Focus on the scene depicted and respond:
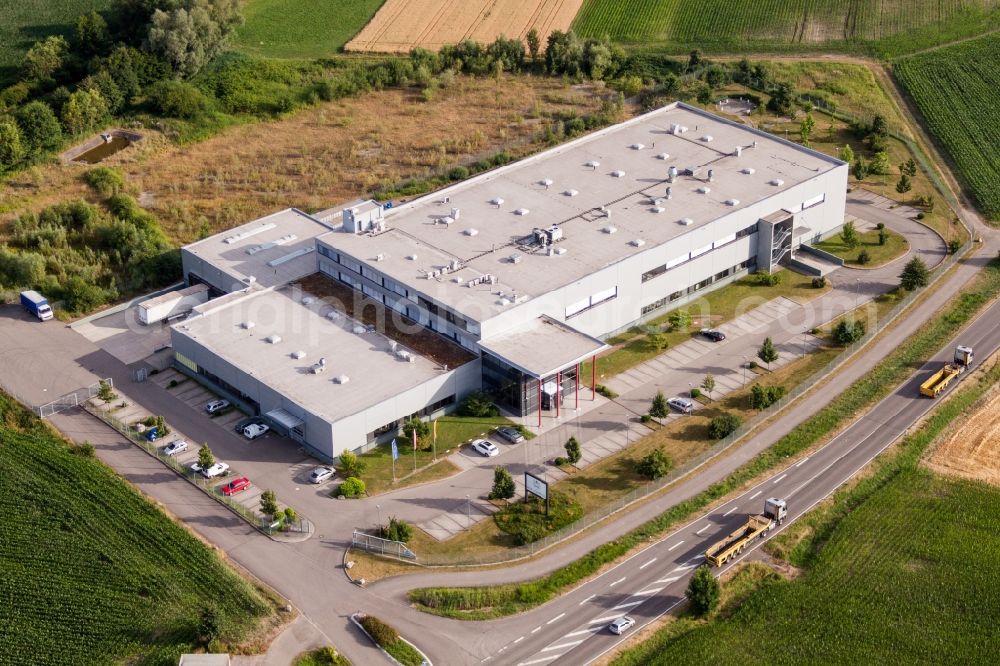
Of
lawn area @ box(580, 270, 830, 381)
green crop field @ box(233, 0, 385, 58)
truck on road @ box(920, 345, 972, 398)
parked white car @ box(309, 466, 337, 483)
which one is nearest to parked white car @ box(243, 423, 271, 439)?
parked white car @ box(309, 466, 337, 483)

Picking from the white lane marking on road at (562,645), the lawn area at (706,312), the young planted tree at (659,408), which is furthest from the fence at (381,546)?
the lawn area at (706,312)

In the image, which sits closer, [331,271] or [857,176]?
[331,271]

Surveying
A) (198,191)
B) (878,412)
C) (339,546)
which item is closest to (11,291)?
(198,191)

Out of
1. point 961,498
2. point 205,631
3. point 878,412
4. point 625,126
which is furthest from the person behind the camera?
point 625,126

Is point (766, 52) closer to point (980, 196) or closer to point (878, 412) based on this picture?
point (980, 196)

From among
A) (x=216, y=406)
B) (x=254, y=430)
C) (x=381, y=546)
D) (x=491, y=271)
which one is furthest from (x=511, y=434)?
(x=216, y=406)
